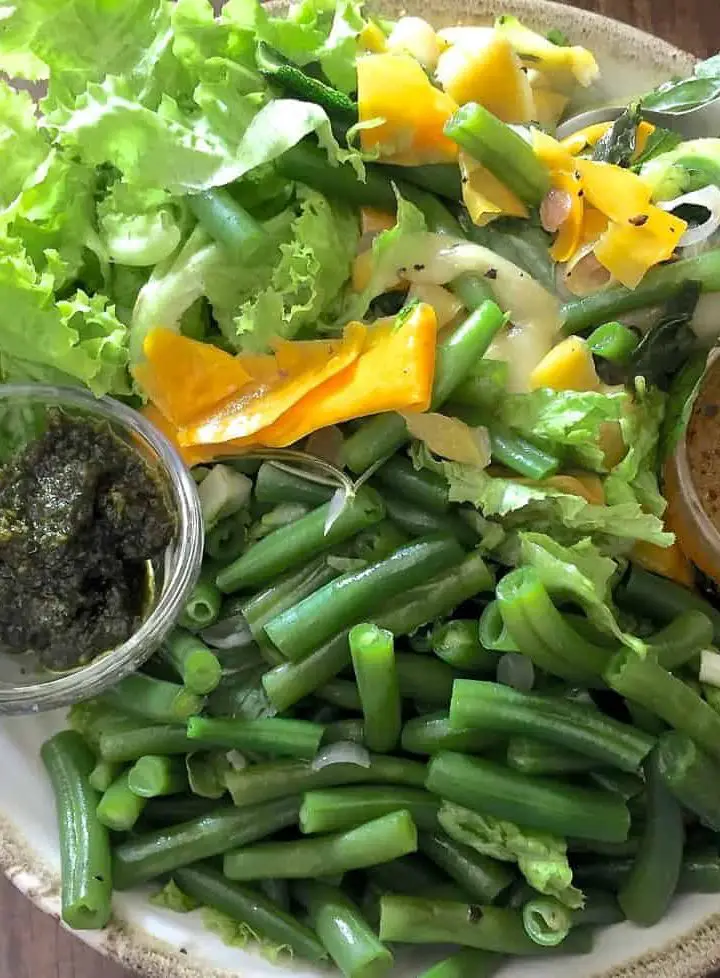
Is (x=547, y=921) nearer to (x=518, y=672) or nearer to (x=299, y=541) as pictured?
(x=518, y=672)

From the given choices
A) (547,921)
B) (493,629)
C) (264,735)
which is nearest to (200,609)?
(264,735)

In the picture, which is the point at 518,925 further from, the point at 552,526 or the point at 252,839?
the point at 552,526

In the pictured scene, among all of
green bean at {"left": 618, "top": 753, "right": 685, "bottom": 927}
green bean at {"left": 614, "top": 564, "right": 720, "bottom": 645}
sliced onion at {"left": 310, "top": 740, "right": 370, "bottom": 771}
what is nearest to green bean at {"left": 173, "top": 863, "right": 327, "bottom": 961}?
sliced onion at {"left": 310, "top": 740, "right": 370, "bottom": 771}

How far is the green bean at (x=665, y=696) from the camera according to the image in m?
1.46

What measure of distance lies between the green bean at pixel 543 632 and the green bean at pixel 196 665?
438 mm

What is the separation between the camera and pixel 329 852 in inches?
59.7

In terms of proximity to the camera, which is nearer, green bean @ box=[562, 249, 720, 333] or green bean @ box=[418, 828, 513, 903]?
green bean @ box=[418, 828, 513, 903]

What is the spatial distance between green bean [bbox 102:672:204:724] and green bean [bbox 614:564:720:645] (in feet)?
2.21

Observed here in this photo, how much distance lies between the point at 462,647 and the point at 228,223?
0.73 m

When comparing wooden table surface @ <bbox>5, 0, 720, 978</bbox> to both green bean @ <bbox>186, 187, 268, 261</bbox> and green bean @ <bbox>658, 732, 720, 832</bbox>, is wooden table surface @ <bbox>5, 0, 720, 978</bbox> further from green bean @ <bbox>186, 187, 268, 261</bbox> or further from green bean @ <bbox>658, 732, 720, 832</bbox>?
green bean @ <bbox>186, 187, 268, 261</bbox>

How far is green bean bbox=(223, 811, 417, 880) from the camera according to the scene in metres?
1.47

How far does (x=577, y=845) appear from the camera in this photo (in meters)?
1.56

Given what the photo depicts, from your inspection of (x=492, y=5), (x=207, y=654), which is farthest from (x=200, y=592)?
(x=492, y=5)

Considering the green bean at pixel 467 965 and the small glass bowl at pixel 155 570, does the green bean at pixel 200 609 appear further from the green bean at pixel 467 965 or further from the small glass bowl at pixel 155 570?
the green bean at pixel 467 965
